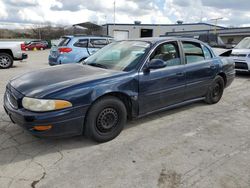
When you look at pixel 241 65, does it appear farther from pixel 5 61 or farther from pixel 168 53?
pixel 5 61

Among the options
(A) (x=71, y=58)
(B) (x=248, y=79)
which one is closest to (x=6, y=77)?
(A) (x=71, y=58)

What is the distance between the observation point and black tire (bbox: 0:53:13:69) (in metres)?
11.5

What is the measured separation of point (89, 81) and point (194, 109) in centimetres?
276

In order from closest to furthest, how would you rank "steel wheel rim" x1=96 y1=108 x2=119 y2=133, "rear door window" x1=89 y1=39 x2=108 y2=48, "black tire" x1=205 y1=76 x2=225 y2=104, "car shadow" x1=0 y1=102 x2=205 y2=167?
"car shadow" x1=0 y1=102 x2=205 y2=167 < "steel wheel rim" x1=96 y1=108 x2=119 y2=133 < "black tire" x1=205 y1=76 x2=225 y2=104 < "rear door window" x1=89 y1=39 x2=108 y2=48

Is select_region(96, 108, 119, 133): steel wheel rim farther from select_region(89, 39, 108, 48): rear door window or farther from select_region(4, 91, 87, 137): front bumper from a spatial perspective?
select_region(89, 39, 108, 48): rear door window

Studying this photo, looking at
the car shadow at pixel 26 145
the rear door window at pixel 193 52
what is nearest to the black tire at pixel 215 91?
the rear door window at pixel 193 52

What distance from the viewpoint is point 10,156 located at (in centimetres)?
326

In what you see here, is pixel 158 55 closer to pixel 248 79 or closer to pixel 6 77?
pixel 248 79

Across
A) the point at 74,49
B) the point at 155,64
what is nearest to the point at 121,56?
the point at 155,64

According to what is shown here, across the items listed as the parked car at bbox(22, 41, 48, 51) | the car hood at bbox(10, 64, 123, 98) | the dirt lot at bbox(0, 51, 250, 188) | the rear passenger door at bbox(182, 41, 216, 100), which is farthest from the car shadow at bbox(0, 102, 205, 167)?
the parked car at bbox(22, 41, 48, 51)

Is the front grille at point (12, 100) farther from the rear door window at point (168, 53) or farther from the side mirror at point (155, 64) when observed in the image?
the rear door window at point (168, 53)

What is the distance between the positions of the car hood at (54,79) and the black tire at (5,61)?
8.50 m

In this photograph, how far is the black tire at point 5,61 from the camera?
11500 millimetres

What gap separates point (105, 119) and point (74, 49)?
20.5ft
